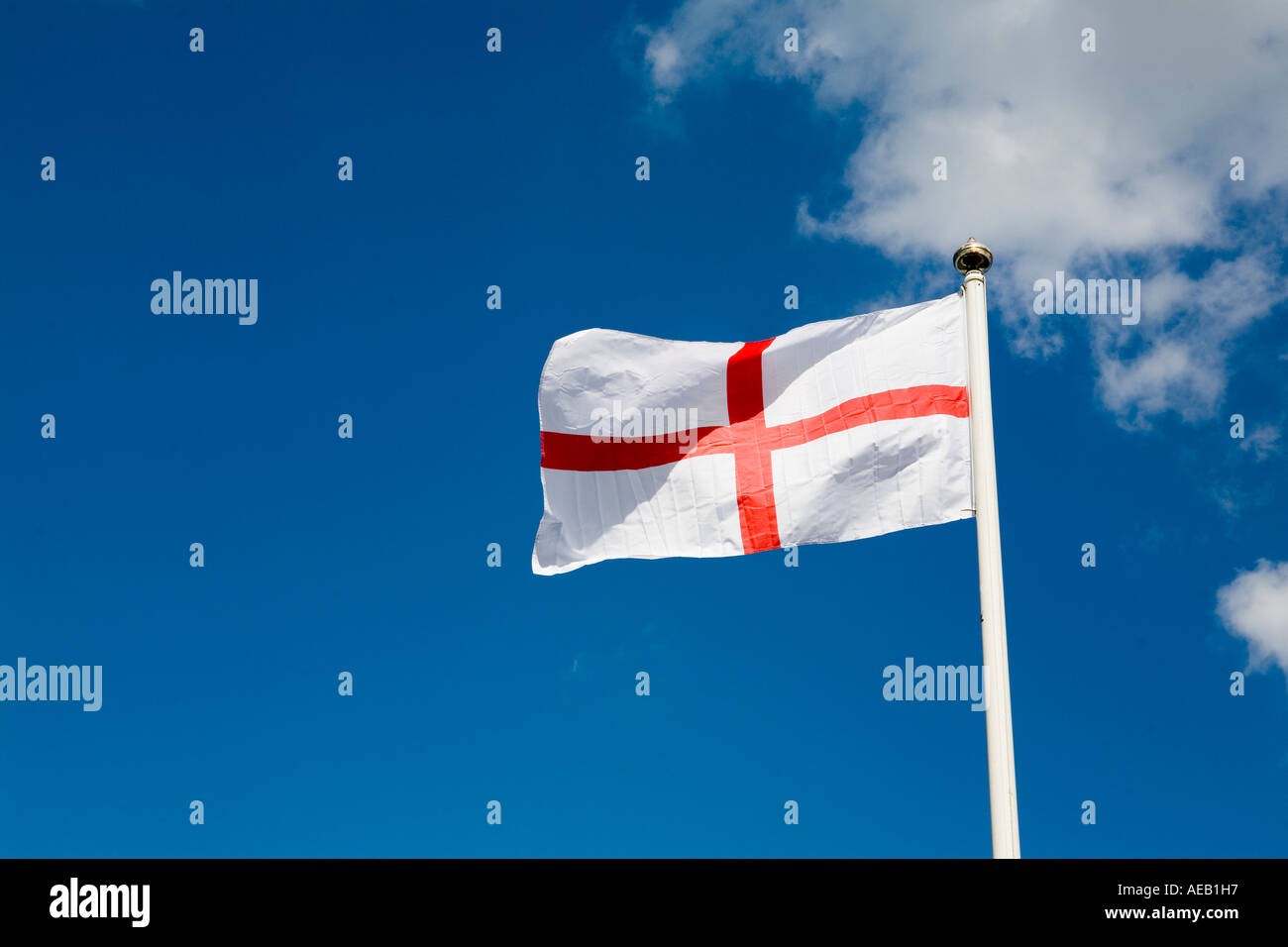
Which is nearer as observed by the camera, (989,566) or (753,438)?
(989,566)

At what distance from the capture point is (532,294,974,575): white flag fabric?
14.8 m

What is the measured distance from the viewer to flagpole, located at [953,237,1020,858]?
11883mm

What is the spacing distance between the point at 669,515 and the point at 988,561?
476 centimetres

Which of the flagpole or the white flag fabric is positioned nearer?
the flagpole

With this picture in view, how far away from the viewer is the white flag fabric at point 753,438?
14.8 metres

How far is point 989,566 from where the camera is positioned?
42.1ft

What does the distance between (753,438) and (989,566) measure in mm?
4129

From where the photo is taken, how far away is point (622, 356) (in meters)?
16.9

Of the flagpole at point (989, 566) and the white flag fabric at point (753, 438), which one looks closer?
the flagpole at point (989, 566)

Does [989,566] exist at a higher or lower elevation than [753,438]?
lower

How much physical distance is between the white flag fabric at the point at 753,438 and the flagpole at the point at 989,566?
0.57 m

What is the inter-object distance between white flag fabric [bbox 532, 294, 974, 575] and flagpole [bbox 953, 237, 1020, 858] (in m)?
0.57
